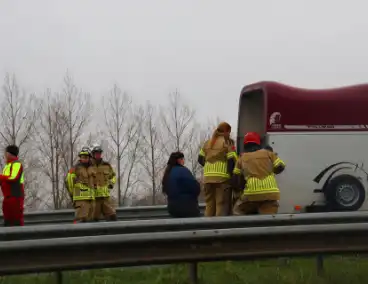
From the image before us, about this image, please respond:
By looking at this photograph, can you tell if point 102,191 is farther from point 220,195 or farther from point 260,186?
point 260,186

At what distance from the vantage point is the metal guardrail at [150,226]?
5383 mm

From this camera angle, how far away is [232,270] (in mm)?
6535

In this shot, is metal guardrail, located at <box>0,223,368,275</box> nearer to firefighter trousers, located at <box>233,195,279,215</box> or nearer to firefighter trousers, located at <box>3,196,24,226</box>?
firefighter trousers, located at <box>233,195,279,215</box>

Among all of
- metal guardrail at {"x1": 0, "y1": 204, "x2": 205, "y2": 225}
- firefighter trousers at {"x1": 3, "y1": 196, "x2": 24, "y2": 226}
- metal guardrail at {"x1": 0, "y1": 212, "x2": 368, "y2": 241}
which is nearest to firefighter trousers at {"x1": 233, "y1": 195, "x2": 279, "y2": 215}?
metal guardrail at {"x1": 0, "y1": 212, "x2": 368, "y2": 241}

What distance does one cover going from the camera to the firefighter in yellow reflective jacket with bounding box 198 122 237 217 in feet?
29.7

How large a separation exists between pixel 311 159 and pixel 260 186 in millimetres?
4086

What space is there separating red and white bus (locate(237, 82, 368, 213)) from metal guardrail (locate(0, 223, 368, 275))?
5.92 metres

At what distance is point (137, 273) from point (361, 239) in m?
2.63

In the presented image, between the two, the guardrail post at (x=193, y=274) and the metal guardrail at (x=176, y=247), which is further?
the guardrail post at (x=193, y=274)

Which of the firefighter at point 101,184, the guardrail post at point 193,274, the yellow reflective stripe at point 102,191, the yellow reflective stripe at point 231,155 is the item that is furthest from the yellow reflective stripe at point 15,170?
the guardrail post at point 193,274

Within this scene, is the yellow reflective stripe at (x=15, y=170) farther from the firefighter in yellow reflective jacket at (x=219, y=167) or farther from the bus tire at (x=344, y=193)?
the bus tire at (x=344, y=193)

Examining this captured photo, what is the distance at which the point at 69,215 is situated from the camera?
11.1 m

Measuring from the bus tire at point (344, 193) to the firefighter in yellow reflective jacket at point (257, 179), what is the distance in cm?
396

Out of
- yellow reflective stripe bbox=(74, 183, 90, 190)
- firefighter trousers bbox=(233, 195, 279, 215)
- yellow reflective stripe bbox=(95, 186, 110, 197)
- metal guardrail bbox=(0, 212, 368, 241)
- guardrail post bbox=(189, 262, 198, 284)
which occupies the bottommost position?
guardrail post bbox=(189, 262, 198, 284)
